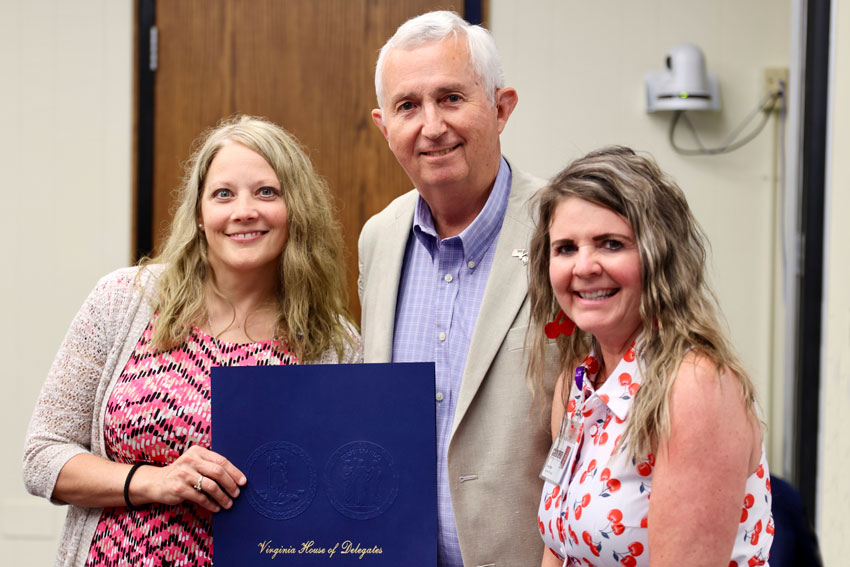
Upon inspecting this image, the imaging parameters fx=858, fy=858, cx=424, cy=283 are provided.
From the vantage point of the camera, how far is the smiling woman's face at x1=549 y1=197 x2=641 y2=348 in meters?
1.29

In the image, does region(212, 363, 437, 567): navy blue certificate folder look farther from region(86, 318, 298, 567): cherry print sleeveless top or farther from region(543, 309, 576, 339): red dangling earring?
region(543, 309, 576, 339): red dangling earring

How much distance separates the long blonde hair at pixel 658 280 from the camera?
1229 mm

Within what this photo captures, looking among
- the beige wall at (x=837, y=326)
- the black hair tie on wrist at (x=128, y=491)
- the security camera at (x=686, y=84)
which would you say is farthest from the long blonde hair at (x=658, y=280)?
the security camera at (x=686, y=84)

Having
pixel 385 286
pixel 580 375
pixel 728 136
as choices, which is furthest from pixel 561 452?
pixel 728 136

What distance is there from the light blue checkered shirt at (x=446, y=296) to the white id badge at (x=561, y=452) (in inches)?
10.3

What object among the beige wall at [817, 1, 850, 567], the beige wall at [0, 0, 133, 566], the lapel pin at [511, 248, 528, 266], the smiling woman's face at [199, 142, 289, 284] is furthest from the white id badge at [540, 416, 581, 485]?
the beige wall at [0, 0, 133, 566]

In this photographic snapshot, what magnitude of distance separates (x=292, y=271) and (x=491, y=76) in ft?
1.93

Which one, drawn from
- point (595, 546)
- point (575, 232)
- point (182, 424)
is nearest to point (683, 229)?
point (575, 232)

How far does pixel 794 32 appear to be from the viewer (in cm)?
286

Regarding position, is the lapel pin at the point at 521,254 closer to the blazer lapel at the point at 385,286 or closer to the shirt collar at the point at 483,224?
the shirt collar at the point at 483,224

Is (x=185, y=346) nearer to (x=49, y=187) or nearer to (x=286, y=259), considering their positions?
(x=286, y=259)

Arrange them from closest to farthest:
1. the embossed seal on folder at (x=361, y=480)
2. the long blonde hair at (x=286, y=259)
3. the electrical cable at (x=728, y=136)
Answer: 1. the embossed seal on folder at (x=361, y=480)
2. the long blonde hair at (x=286, y=259)
3. the electrical cable at (x=728, y=136)

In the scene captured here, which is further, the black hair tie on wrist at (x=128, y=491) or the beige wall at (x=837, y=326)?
the beige wall at (x=837, y=326)

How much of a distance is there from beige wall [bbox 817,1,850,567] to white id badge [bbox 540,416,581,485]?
3.83ft
